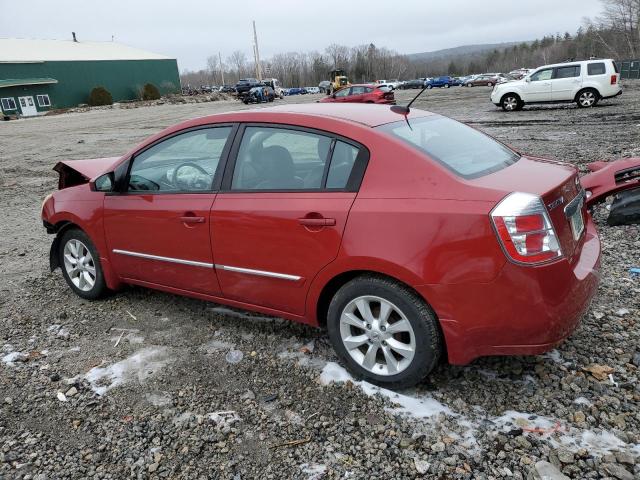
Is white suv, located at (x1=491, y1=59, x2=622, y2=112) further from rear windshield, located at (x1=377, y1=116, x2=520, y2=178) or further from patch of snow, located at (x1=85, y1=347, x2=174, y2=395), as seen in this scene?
patch of snow, located at (x1=85, y1=347, x2=174, y2=395)

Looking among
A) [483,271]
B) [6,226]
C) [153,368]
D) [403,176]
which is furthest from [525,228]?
[6,226]

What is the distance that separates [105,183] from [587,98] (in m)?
19.2

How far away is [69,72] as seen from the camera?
58.3 metres

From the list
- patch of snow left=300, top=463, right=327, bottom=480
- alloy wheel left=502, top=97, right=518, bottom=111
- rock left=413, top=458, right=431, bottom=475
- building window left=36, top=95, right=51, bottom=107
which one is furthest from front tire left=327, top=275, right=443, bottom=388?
building window left=36, top=95, right=51, bottom=107

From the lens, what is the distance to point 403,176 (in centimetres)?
281

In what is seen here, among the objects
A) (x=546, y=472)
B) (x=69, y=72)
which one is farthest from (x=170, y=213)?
(x=69, y=72)

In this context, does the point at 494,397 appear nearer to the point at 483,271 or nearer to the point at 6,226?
the point at 483,271

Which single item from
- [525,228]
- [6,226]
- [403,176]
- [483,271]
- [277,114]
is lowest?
[6,226]

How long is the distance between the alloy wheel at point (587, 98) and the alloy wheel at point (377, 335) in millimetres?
19097

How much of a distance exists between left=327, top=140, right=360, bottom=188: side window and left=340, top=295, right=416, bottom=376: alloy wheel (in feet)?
2.31

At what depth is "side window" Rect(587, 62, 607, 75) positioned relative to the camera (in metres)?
18.0

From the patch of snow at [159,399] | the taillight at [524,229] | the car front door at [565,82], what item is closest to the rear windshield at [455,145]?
the taillight at [524,229]

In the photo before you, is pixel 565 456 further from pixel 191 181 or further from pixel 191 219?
pixel 191 181

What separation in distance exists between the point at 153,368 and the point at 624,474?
2.83 metres
